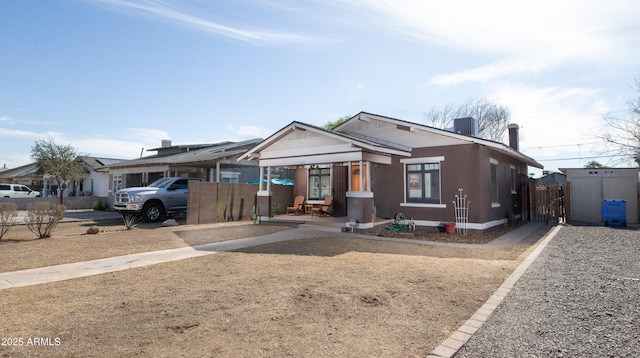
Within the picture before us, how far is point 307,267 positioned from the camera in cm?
678

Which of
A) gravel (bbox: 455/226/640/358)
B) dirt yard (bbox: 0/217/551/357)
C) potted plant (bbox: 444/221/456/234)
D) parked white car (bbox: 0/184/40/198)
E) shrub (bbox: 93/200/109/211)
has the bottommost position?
gravel (bbox: 455/226/640/358)

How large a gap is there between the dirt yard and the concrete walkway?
19.2 inches

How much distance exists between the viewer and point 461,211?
12250 millimetres

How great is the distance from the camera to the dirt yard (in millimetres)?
3371

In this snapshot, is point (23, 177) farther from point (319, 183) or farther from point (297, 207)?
point (319, 183)

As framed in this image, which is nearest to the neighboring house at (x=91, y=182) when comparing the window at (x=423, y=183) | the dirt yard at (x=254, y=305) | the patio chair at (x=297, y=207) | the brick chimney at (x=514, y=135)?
the patio chair at (x=297, y=207)

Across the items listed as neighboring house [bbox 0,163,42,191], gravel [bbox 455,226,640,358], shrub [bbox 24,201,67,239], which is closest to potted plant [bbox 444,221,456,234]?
gravel [bbox 455,226,640,358]

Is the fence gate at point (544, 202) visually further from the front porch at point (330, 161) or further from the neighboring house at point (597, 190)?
the front porch at point (330, 161)

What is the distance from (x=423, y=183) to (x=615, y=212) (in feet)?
30.3

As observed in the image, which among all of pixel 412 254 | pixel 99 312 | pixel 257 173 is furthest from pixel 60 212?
pixel 257 173

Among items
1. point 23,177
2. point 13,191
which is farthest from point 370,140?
point 23,177

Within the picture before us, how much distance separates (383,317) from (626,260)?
277 inches

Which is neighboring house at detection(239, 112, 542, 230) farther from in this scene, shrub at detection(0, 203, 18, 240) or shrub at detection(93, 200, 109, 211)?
shrub at detection(93, 200, 109, 211)

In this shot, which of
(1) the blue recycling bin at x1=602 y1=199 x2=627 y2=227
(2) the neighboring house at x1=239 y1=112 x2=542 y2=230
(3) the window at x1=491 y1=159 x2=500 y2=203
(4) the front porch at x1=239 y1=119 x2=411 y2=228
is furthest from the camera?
(1) the blue recycling bin at x1=602 y1=199 x2=627 y2=227
